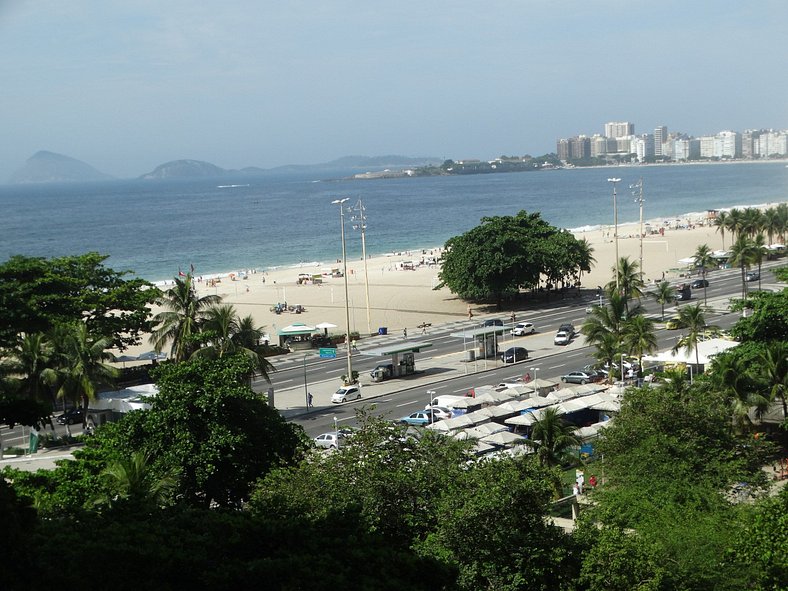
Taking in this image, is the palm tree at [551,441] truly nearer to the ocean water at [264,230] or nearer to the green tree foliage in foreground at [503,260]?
the green tree foliage in foreground at [503,260]

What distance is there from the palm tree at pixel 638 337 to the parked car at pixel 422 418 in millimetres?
9612

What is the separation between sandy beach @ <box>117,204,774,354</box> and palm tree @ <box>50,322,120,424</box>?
21289 mm

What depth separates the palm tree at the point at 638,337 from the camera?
3931 cm

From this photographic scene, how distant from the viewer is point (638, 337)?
39312 mm

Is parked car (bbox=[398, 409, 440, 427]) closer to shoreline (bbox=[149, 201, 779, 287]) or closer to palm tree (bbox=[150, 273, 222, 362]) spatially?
palm tree (bbox=[150, 273, 222, 362])

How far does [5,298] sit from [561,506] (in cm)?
2805

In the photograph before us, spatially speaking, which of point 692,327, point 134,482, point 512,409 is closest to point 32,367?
point 134,482

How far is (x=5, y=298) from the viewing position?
136 ft

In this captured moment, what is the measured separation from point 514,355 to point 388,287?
115 ft

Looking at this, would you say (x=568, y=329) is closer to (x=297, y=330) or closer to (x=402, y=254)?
(x=297, y=330)

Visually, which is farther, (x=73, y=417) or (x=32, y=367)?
(x=73, y=417)

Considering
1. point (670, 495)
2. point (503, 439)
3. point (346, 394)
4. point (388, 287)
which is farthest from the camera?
point (388, 287)

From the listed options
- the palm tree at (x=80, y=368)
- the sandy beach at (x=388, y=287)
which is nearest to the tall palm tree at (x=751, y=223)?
the sandy beach at (x=388, y=287)

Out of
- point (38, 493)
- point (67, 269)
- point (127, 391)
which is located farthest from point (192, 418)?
point (67, 269)
